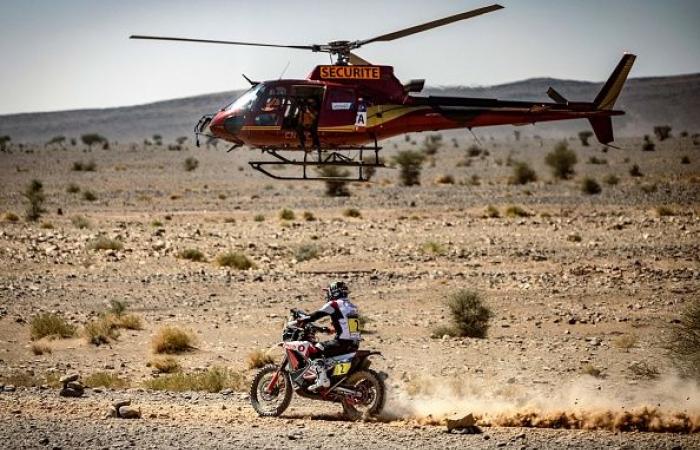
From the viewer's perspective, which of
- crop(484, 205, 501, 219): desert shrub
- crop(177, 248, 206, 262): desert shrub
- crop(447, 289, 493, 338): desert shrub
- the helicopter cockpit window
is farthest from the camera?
crop(484, 205, 501, 219): desert shrub

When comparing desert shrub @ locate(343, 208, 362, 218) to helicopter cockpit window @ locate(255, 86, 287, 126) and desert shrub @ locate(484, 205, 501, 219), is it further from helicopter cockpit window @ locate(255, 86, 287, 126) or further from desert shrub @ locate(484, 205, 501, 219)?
helicopter cockpit window @ locate(255, 86, 287, 126)

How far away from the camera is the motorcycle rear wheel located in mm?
13695

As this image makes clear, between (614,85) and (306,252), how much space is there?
1192 cm

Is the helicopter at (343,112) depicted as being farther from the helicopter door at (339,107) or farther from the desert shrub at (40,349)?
the desert shrub at (40,349)

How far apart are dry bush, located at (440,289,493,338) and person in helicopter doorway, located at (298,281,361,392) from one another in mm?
7555

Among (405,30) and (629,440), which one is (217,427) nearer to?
(629,440)

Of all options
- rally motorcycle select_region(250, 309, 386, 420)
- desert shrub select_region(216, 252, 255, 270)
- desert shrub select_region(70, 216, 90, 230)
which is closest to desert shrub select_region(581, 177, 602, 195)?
desert shrub select_region(70, 216, 90, 230)

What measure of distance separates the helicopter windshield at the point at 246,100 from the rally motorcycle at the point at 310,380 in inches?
263

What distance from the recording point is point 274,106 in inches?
778

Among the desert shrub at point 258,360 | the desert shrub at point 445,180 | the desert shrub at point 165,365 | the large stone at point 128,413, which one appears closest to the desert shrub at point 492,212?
the desert shrub at point 445,180

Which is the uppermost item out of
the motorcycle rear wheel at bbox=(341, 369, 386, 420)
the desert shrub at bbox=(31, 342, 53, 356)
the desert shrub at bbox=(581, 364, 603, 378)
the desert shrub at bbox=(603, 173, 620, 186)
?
the desert shrub at bbox=(603, 173, 620, 186)

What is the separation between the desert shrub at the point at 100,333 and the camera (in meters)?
21.2

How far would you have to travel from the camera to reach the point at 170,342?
2045 cm

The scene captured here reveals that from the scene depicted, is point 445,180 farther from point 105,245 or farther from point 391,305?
point 391,305
